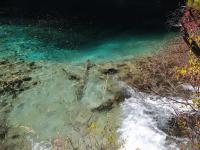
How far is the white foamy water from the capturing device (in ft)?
27.9

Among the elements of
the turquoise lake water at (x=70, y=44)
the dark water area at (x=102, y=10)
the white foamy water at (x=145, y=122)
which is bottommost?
the white foamy water at (x=145, y=122)

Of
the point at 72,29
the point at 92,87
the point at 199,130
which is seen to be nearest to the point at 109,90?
the point at 92,87

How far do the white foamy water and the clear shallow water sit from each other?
0.07ft

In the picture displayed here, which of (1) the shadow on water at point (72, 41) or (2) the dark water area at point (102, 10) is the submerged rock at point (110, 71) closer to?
(1) the shadow on water at point (72, 41)

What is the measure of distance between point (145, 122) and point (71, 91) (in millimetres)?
2812

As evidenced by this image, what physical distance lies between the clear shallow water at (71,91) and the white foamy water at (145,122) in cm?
2

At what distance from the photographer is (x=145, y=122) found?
941 cm

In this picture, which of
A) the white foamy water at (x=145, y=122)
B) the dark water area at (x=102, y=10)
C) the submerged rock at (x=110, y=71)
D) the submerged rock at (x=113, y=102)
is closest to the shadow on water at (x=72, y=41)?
the dark water area at (x=102, y=10)

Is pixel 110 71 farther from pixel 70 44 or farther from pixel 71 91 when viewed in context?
pixel 70 44

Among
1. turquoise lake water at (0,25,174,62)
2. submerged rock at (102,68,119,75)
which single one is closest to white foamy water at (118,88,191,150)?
submerged rock at (102,68,119,75)

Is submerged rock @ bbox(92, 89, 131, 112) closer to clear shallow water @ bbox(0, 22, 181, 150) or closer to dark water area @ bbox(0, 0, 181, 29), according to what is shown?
clear shallow water @ bbox(0, 22, 181, 150)

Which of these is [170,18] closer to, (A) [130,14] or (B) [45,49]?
(A) [130,14]

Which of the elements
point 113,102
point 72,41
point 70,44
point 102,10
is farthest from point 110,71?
point 102,10

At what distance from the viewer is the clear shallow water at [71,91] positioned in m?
9.20
